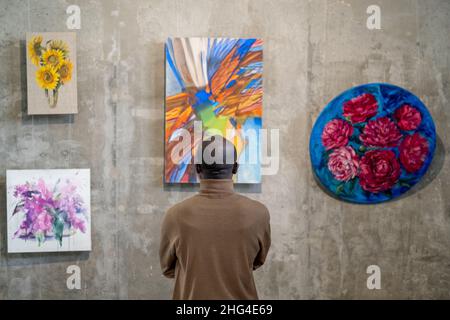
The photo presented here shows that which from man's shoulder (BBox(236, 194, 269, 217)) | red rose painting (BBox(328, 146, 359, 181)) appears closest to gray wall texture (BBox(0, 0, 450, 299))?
red rose painting (BBox(328, 146, 359, 181))

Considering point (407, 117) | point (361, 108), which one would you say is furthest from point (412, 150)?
point (361, 108)

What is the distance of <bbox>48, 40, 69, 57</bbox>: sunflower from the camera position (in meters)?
3.03

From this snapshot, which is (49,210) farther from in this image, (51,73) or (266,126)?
(266,126)

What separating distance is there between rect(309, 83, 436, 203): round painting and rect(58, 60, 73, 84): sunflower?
68.9 inches

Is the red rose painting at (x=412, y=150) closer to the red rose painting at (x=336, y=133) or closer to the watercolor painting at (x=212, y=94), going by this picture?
the red rose painting at (x=336, y=133)

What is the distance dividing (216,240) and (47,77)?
189 centimetres

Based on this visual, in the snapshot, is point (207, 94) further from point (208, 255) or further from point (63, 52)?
point (208, 255)

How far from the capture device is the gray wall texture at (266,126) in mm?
3121

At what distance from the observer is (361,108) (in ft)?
10.5

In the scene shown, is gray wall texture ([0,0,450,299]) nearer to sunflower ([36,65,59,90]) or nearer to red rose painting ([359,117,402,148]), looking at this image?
sunflower ([36,65,59,90])

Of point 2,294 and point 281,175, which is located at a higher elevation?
point 281,175

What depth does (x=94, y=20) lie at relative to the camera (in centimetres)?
311
